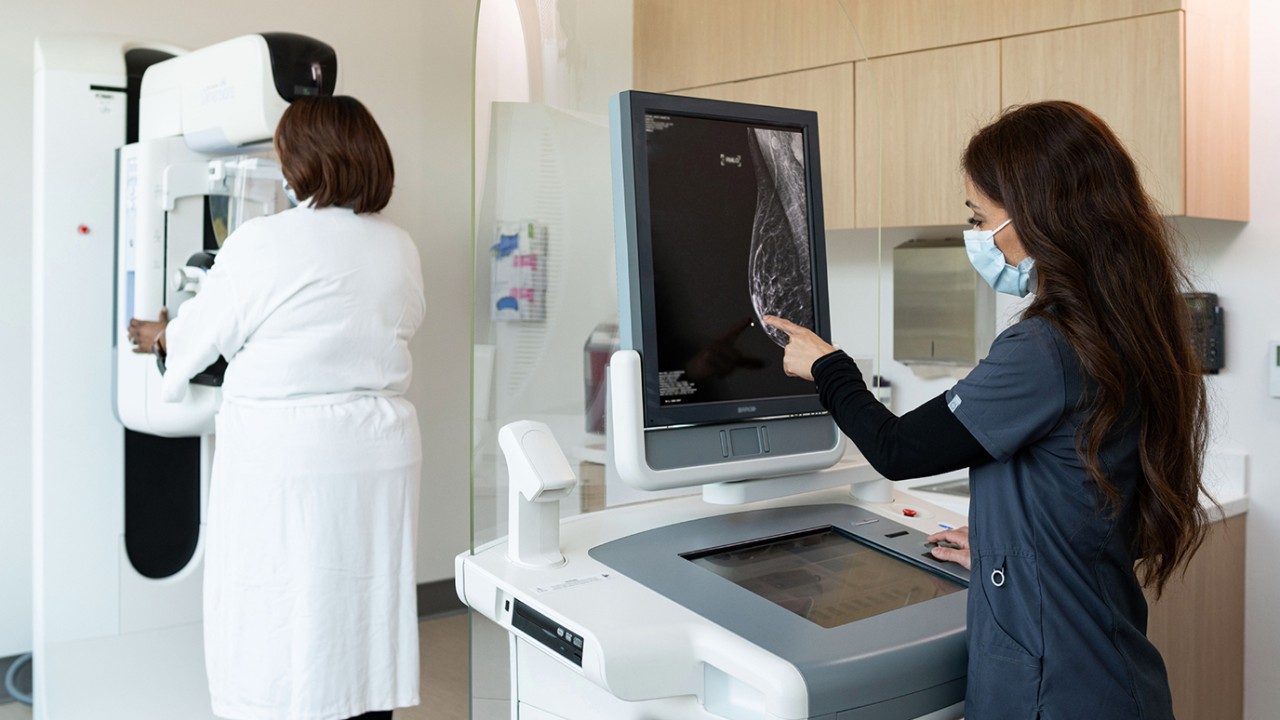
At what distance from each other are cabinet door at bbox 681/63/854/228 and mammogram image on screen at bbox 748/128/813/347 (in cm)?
7

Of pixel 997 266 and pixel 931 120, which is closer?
pixel 997 266

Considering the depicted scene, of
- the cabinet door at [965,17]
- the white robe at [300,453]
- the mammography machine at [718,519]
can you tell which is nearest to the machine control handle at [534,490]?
the mammography machine at [718,519]

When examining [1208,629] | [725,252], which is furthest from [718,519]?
[1208,629]

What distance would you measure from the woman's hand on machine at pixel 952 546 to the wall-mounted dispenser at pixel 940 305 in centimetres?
173

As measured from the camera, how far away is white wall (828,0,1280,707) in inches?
102

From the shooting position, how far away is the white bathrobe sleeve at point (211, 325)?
6.77 ft

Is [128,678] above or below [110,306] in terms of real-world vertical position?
below

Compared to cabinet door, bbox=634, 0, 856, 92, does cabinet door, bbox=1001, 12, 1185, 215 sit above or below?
above

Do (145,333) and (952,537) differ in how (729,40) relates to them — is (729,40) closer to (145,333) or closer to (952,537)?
(952,537)

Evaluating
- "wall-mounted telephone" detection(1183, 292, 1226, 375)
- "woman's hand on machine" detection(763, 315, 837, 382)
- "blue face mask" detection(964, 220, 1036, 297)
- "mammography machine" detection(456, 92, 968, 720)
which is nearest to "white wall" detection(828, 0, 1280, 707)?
"wall-mounted telephone" detection(1183, 292, 1226, 375)

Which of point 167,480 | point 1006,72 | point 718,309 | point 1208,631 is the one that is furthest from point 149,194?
point 1208,631

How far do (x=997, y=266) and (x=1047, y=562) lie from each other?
0.36 metres

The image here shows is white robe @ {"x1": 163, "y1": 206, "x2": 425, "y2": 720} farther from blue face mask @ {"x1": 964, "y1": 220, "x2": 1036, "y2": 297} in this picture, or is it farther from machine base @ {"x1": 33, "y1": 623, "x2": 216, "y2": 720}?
blue face mask @ {"x1": 964, "y1": 220, "x2": 1036, "y2": 297}

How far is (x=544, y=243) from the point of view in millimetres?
1354
